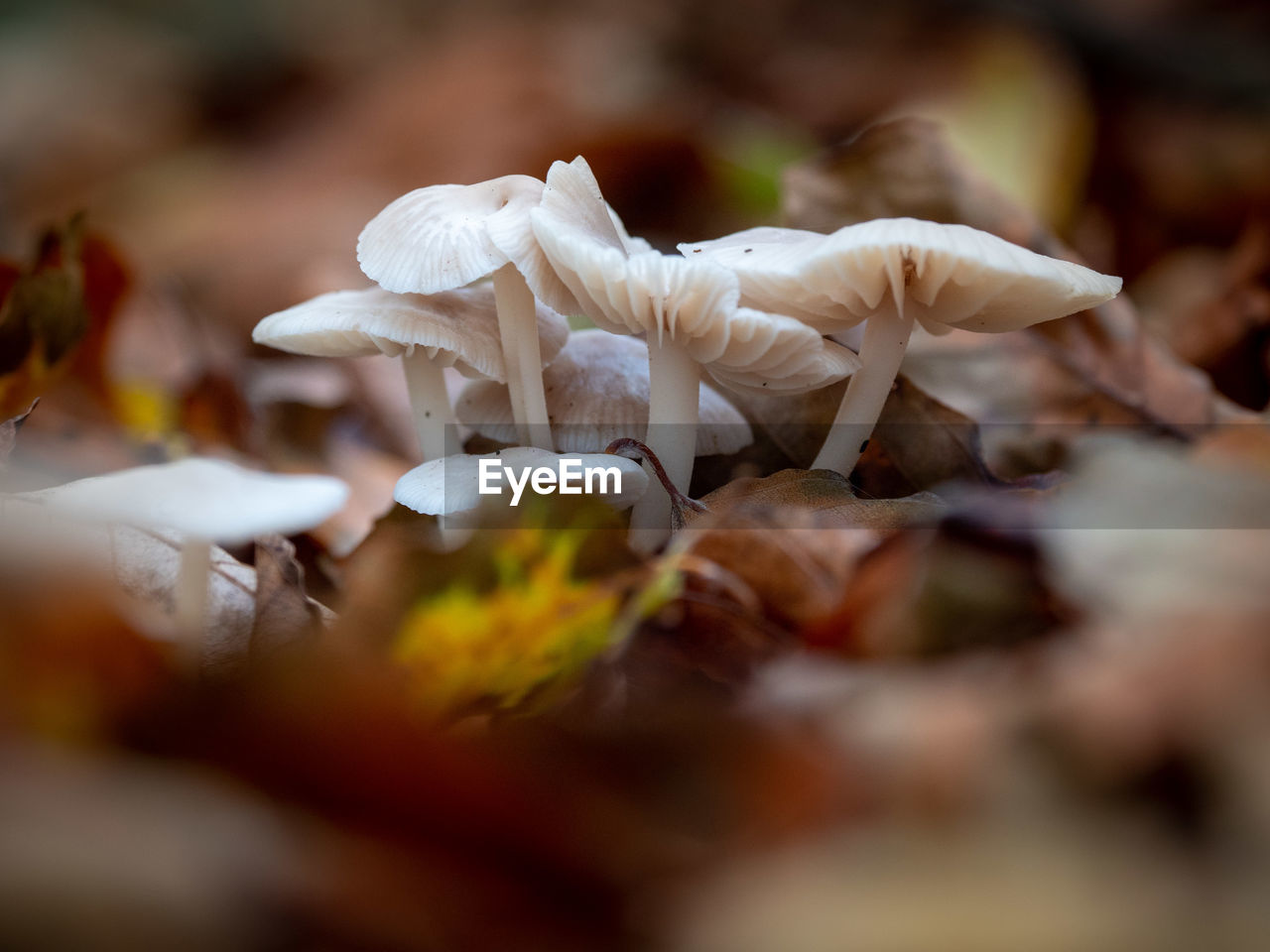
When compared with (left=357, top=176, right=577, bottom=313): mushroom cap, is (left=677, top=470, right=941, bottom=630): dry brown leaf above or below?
below

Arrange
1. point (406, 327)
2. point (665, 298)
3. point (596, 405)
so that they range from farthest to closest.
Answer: point (596, 405) < point (406, 327) < point (665, 298)

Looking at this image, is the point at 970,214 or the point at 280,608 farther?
the point at 970,214

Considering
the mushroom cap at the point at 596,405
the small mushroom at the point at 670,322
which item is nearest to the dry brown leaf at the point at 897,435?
the mushroom cap at the point at 596,405

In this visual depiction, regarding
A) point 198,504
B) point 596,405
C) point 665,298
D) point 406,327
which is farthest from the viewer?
point 596,405

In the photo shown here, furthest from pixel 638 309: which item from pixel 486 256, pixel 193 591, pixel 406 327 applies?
pixel 193 591

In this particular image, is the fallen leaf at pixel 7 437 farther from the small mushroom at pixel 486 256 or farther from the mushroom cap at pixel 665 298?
the mushroom cap at pixel 665 298

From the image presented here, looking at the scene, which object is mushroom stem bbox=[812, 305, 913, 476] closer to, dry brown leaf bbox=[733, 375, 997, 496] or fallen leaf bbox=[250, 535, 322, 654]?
dry brown leaf bbox=[733, 375, 997, 496]

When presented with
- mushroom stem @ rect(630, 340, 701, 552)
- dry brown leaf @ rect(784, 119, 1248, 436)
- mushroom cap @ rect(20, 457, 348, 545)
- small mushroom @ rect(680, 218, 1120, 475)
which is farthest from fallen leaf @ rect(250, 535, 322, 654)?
dry brown leaf @ rect(784, 119, 1248, 436)

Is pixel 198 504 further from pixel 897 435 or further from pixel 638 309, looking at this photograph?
pixel 897 435
